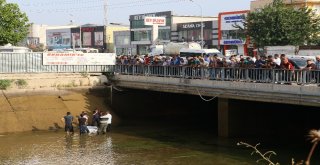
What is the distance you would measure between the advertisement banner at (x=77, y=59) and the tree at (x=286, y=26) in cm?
2025

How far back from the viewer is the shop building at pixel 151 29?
8013 cm

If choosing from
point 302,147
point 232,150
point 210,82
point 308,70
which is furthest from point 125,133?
point 308,70

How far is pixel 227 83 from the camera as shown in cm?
2141

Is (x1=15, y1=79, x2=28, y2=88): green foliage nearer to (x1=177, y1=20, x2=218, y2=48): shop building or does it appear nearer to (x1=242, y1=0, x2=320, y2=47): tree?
(x1=242, y1=0, x2=320, y2=47): tree

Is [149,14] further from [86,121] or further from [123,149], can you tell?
[123,149]

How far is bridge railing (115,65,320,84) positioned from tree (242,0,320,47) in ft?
70.7

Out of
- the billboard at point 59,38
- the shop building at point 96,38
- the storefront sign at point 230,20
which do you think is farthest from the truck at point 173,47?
the billboard at point 59,38

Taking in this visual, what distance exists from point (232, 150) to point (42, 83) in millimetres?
14031

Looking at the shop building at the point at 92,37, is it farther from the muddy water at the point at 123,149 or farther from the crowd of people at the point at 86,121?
the muddy water at the point at 123,149

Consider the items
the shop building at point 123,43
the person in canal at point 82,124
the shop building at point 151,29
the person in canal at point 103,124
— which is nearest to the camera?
the person in canal at point 82,124

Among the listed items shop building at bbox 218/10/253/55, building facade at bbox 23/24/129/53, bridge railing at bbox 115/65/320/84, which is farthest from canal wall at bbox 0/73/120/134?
building facade at bbox 23/24/129/53

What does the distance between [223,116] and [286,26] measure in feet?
83.8

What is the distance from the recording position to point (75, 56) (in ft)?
102

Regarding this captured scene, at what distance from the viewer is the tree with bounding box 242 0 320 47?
45.4m
